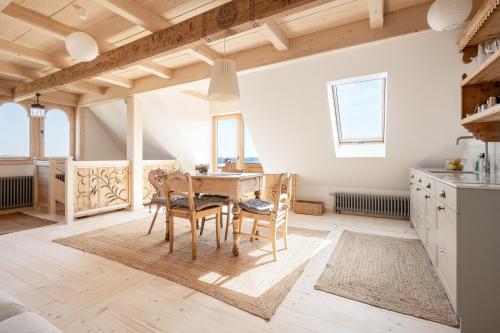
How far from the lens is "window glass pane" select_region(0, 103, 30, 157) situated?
4.90 meters

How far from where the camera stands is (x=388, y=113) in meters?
3.40

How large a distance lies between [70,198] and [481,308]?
4.85 m

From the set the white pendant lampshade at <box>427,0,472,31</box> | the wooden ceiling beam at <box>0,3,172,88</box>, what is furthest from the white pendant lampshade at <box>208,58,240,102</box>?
the white pendant lampshade at <box>427,0,472,31</box>

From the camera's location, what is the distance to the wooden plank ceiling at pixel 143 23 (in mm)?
2338

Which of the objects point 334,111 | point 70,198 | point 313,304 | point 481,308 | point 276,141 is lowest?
point 313,304

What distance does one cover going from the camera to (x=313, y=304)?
1.73 m

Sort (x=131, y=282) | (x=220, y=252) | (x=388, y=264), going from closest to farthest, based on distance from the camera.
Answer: (x=131, y=282)
(x=388, y=264)
(x=220, y=252)

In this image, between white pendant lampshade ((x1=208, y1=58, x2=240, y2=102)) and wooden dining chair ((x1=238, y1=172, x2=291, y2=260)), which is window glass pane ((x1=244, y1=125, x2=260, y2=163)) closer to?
wooden dining chair ((x1=238, y1=172, x2=291, y2=260))

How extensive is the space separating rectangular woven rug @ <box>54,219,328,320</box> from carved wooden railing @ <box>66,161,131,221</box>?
1.06 metres

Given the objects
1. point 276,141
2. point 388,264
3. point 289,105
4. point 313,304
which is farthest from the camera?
point 276,141

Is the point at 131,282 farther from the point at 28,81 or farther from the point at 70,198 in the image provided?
the point at 28,81

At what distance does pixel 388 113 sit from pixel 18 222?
578cm

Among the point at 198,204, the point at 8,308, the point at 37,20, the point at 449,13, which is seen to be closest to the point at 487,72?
the point at 449,13

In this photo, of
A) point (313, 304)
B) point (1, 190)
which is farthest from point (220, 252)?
point (1, 190)
